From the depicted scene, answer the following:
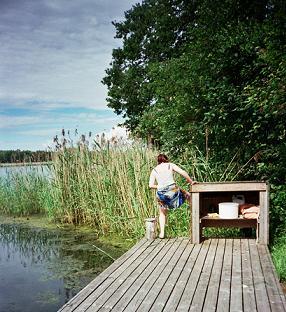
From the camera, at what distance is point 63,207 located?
34.0 ft

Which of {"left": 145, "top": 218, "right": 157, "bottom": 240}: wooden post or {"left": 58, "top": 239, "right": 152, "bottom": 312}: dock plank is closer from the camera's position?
{"left": 58, "top": 239, "right": 152, "bottom": 312}: dock plank

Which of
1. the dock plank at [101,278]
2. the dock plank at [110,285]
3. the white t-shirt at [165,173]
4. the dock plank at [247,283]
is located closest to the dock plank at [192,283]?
the dock plank at [247,283]

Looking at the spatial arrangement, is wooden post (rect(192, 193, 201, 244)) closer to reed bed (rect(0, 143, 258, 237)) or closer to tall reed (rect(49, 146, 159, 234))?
reed bed (rect(0, 143, 258, 237))

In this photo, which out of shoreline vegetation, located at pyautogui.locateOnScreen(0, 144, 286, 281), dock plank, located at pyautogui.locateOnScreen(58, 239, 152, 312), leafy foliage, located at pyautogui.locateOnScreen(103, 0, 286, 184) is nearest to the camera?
dock plank, located at pyautogui.locateOnScreen(58, 239, 152, 312)

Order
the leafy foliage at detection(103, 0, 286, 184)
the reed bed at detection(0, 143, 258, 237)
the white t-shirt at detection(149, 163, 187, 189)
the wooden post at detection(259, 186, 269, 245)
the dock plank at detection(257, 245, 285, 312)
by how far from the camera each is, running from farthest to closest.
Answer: the reed bed at detection(0, 143, 258, 237), the leafy foliage at detection(103, 0, 286, 184), the white t-shirt at detection(149, 163, 187, 189), the wooden post at detection(259, 186, 269, 245), the dock plank at detection(257, 245, 285, 312)

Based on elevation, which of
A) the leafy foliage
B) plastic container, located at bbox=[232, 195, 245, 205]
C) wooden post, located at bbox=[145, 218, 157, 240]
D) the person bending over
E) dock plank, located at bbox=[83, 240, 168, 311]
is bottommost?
dock plank, located at bbox=[83, 240, 168, 311]

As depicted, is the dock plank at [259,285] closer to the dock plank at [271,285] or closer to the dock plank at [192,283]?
the dock plank at [271,285]

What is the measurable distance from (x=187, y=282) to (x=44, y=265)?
3.98m

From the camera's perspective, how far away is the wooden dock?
3.17m

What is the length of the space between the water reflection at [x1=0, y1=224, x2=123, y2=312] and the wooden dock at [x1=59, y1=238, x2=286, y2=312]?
1375 millimetres

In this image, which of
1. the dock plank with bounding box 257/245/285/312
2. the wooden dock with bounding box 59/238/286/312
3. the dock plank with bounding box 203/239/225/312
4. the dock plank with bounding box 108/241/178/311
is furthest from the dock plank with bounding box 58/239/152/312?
the dock plank with bounding box 257/245/285/312

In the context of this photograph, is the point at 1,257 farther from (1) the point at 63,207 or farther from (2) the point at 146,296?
(2) the point at 146,296

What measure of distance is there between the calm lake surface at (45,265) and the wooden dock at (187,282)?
1.38 meters

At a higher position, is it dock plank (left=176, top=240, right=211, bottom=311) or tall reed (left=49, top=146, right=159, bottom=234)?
tall reed (left=49, top=146, right=159, bottom=234)
